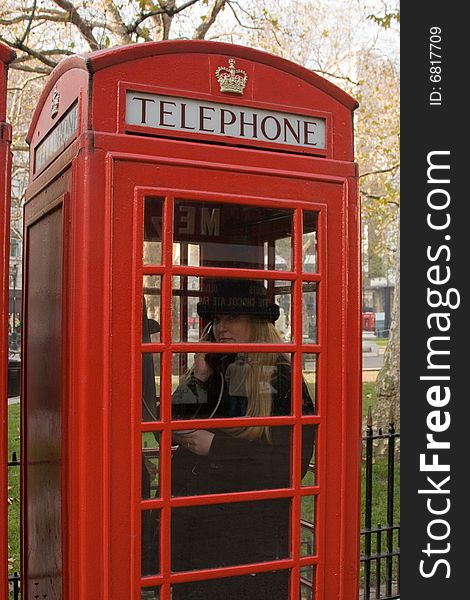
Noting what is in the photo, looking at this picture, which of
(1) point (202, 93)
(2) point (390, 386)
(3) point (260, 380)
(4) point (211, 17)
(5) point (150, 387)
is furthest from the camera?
(2) point (390, 386)

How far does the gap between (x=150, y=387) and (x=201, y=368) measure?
24 cm

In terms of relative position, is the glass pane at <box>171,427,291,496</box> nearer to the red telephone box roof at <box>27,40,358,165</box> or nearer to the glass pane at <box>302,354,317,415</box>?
the glass pane at <box>302,354,317,415</box>

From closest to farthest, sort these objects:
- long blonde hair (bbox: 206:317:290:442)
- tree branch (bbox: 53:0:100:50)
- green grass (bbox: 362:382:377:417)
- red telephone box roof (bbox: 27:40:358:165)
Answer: red telephone box roof (bbox: 27:40:358:165) < long blonde hair (bbox: 206:317:290:442) < tree branch (bbox: 53:0:100:50) < green grass (bbox: 362:382:377:417)

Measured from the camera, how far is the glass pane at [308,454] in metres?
2.73

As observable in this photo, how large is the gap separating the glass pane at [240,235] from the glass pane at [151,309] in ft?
0.64

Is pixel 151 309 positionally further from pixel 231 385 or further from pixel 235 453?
pixel 235 453

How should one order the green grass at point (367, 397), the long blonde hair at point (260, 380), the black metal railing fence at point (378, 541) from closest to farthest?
the long blonde hair at point (260, 380), the black metal railing fence at point (378, 541), the green grass at point (367, 397)

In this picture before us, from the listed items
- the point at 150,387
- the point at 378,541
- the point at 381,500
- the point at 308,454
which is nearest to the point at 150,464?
the point at 150,387

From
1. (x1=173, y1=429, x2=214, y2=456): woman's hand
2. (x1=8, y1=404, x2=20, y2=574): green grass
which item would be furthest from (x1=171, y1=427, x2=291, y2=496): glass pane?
(x1=8, y1=404, x2=20, y2=574): green grass

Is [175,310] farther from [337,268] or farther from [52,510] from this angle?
[52,510]

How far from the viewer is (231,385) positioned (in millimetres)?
2664

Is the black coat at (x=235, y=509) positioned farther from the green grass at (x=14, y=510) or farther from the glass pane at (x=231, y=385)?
the green grass at (x=14, y=510)

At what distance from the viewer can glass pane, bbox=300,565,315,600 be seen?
278 centimetres

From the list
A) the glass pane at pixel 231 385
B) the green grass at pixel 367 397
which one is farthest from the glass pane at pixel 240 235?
the green grass at pixel 367 397
